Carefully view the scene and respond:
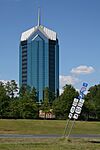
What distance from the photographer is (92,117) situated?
116 meters

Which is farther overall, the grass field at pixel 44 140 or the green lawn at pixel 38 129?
the green lawn at pixel 38 129

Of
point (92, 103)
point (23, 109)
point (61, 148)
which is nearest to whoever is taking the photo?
point (61, 148)

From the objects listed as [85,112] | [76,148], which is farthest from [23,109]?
[76,148]

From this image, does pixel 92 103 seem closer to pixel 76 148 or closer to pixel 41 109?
pixel 41 109

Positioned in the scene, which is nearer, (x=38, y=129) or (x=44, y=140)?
(x=44, y=140)

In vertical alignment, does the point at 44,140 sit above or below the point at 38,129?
above

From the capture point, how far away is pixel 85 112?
339 feet

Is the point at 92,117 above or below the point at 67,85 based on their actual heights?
below

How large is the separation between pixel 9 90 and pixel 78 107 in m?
87.4

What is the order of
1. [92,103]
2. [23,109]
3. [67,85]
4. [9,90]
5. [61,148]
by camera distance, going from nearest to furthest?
[61,148] → [23,109] → [67,85] → [92,103] → [9,90]

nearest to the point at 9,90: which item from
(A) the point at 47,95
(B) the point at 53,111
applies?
(A) the point at 47,95

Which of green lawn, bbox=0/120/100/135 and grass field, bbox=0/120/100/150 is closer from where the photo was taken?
grass field, bbox=0/120/100/150

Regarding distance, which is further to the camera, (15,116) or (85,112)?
(85,112)

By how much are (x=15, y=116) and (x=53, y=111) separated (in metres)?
9.59
